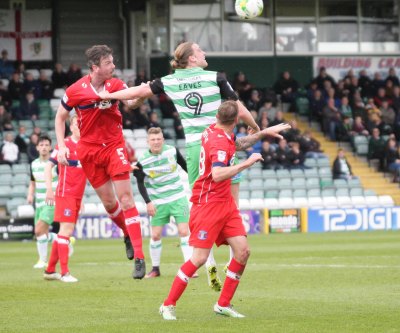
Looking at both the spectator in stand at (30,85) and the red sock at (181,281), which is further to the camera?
the spectator in stand at (30,85)

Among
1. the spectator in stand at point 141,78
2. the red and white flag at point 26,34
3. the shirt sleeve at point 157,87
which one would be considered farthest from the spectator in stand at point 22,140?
the shirt sleeve at point 157,87

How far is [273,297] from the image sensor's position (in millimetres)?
11625

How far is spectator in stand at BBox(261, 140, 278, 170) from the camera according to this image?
101 feet

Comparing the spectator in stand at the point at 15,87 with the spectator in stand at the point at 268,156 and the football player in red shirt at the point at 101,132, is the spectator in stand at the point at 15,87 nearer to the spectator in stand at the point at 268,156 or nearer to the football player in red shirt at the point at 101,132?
the spectator in stand at the point at 268,156

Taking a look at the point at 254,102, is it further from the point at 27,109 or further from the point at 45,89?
the point at 27,109

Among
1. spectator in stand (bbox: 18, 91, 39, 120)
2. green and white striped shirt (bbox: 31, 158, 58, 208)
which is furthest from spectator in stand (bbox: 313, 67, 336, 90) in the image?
green and white striped shirt (bbox: 31, 158, 58, 208)

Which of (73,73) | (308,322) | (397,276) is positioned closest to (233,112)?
(308,322)

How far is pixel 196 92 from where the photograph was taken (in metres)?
10.8

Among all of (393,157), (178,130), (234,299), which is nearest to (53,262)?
(234,299)

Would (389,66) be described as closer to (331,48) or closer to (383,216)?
(331,48)

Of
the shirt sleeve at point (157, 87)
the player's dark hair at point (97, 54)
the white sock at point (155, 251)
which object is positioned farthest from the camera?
the white sock at point (155, 251)

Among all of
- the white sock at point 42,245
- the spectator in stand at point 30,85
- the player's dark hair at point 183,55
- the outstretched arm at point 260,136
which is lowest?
the white sock at point 42,245

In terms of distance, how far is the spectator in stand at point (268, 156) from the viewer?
30.6 m

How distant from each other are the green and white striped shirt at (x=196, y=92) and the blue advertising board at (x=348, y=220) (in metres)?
18.0
